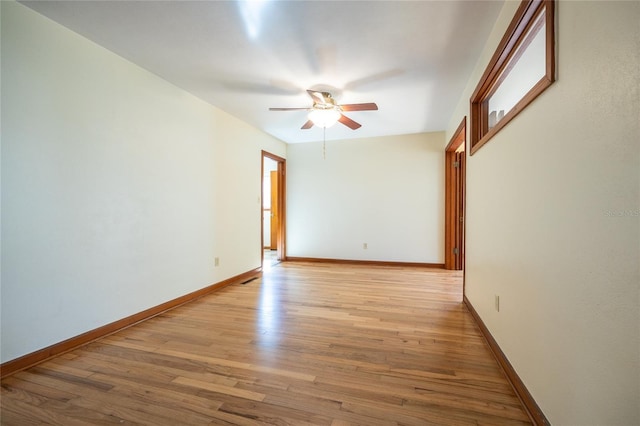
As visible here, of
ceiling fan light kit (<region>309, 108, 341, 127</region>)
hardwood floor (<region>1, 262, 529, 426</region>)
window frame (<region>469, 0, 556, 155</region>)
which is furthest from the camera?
ceiling fan light kit (<region>309, 108, 341, 127</region>)

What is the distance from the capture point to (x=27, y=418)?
1349 millimetres

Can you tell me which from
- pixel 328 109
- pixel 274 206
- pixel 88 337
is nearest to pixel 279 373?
pixel 88 337

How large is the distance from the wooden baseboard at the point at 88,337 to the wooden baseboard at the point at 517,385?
2.94 m

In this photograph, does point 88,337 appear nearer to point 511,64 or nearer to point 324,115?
point 324,115

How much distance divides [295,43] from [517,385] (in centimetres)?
269

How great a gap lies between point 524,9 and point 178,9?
81.0 inches

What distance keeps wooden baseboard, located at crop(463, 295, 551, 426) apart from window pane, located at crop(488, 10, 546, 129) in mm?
1644

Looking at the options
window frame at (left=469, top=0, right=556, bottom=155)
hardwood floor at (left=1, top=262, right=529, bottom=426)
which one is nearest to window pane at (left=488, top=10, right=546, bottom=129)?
window frame at (left=469, top=0, right=556, bottom=155)

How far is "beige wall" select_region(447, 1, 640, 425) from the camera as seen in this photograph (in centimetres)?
78

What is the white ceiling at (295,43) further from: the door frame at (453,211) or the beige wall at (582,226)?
the door frame at (453,211)

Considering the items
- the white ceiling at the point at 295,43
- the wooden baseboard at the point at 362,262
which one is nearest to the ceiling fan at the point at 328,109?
the white ceiling at the point at 295,43

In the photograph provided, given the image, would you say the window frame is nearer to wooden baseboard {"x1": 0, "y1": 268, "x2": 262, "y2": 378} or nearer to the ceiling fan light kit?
the ceiling fan light kit

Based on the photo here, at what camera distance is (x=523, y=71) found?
1.75 meters

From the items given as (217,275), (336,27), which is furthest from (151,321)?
(336,27)
